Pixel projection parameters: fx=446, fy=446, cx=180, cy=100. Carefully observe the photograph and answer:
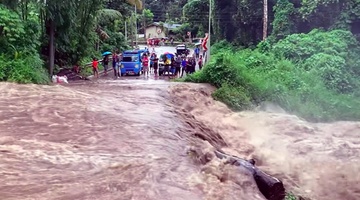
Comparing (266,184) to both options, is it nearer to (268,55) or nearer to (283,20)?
(268,55)

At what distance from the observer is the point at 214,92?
1884 centimetres

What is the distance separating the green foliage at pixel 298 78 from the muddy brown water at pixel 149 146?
6.10 ft

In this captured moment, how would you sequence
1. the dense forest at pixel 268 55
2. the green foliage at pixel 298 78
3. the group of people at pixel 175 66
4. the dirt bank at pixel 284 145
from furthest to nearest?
the group of people at pixel 175 66 → the green foliage at pixel 298 78 → the dense forest at pixel 268 55 → the dirt bank at pixel 284 145

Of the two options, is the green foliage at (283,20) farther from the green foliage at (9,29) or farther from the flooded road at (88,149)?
the green foliage at (9,29)

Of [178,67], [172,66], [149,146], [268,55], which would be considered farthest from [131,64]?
[149,146]

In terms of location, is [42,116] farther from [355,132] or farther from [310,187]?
[355,132]

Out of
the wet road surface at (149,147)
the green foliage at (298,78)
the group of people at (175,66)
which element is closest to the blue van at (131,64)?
the group of people at (175,66)

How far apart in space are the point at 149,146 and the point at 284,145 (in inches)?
218

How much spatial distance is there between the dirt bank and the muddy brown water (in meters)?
0.03

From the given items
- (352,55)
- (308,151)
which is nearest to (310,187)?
(308,151)

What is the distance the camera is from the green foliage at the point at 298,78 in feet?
64.8

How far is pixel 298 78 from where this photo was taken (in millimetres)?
21906

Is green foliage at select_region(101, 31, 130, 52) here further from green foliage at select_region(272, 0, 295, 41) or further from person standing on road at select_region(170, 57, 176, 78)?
green foliage at select_region(272, 0, 295, 41)

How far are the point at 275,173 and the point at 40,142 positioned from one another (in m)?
5.66
